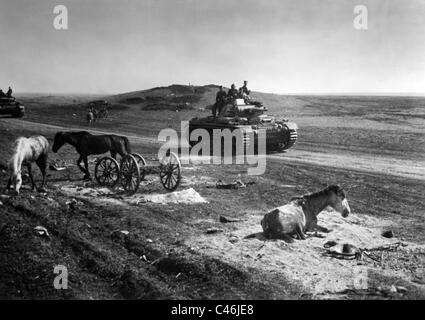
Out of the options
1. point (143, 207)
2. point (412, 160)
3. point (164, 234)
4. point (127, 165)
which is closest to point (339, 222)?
point (164, 234)

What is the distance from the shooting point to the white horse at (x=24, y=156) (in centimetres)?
984

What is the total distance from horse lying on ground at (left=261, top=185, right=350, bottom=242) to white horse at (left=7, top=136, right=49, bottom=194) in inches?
216

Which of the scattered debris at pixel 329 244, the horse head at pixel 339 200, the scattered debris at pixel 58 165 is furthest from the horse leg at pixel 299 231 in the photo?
the scattered debris at pixel 58 165

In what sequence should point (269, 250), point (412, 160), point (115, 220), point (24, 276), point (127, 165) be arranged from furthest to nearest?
point (412, 160), point (127, 165), point (115, 220), point (269, 250), point (24, 276)

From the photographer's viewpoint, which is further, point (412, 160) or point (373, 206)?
point (412, 160)

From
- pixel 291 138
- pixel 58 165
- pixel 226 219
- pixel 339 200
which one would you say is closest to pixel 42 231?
pixel 226 219

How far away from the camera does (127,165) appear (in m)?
11.6

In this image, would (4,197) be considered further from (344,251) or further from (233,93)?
(233,93)

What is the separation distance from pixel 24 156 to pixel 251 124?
11.1 m

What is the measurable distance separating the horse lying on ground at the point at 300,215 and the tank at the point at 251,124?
9604mm

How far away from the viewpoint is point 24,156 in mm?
10602

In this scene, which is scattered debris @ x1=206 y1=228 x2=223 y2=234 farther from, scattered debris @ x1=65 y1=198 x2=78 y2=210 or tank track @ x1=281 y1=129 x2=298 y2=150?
tank track @ x1=281 y1=129 x2=298 y2=150
